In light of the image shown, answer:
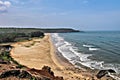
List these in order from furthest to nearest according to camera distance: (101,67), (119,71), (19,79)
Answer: (101,67), (119,71), (19,79)

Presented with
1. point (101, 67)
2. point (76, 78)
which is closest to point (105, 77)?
point (76, 78)

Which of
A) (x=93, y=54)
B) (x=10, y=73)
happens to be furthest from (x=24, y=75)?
(x=93, y=54)

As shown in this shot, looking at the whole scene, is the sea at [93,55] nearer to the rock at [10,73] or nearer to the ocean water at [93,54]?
the ocean water at [93,54]

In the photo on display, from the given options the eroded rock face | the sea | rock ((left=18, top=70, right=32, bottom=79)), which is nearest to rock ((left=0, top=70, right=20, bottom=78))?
the eroded rock face

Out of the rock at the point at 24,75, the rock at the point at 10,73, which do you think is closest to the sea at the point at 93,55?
the rock at the point at 24,75

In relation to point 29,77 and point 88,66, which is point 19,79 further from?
point 88,66

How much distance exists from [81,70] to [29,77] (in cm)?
1456

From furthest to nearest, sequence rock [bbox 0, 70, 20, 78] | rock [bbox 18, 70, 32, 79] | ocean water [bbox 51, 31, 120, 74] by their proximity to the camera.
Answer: ocean water [bbox 51, 31, 120, 74]
rock [bbox 0, 70, 20, 78]
rock [bbox 18, 70, 32, 79]

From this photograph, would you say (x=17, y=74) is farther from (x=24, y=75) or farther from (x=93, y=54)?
(x=93, y=54)

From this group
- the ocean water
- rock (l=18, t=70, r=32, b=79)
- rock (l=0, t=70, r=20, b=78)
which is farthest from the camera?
the ocean water

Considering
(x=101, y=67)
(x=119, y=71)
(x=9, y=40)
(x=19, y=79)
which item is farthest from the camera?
(x=9, y=40)

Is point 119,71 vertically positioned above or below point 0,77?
below

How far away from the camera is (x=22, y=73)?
53.3 feet

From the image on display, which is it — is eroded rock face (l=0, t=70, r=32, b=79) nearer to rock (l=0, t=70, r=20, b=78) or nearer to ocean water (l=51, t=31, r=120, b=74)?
rock (l=0, t=70, r=20, b=78)
